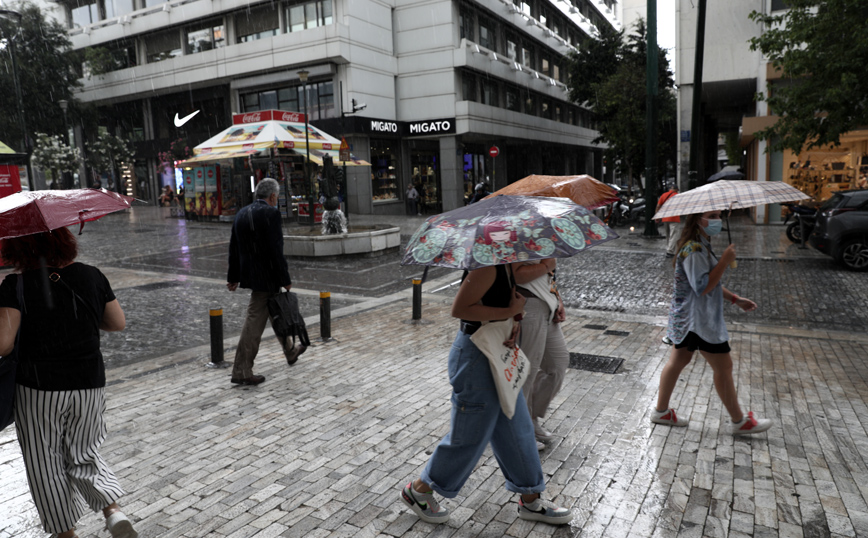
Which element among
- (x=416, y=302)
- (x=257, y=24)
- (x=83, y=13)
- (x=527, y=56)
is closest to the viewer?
(x=416, y=302)

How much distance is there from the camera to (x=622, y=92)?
27875 mm

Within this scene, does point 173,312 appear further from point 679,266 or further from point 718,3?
point 718,3

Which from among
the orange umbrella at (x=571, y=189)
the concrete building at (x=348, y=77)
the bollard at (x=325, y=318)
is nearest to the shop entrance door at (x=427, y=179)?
the concrete building at (x=348, y=77)

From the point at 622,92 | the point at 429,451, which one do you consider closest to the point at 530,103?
the point at 622,92

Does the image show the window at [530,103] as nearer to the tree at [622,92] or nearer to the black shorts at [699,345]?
the tree at [622,92]

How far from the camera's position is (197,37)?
34.2m

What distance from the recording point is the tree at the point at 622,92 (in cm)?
2773

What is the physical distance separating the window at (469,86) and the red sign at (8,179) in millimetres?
23510

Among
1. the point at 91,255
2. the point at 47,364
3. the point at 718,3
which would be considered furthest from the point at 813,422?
the point at 718,3

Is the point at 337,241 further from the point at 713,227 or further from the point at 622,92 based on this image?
the point at 622,92

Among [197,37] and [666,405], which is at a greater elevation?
[197,37]

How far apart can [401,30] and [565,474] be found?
106ft

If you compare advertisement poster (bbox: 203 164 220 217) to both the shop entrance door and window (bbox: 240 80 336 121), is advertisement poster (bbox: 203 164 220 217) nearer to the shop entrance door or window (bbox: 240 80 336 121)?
window (bbox: 240 80 336 121)

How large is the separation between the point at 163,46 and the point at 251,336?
36.2 meters
